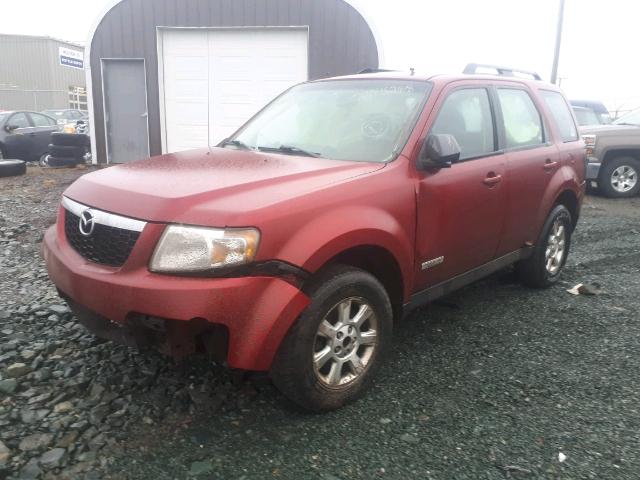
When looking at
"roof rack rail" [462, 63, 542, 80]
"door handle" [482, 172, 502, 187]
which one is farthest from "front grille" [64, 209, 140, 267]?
"roof rack rail" [462, 63, 542, 80]

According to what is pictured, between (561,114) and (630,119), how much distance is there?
7.31 m

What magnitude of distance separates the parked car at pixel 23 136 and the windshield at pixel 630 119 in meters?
12.9

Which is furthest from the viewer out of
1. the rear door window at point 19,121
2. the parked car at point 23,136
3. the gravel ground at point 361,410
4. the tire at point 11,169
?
the rear door window at point 19,121

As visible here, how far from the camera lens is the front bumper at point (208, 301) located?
235 centimetres

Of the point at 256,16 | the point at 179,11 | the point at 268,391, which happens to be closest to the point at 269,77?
the point at 256,16

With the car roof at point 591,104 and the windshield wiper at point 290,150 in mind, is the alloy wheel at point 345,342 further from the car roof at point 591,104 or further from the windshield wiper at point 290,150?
the car roof at point 591,104

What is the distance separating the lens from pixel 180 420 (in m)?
2.75

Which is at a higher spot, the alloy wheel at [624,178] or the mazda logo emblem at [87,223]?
the mazda logo emblem at [87,223]

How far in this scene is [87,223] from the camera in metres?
2.73

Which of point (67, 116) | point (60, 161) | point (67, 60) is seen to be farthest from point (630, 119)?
point (67, 60)

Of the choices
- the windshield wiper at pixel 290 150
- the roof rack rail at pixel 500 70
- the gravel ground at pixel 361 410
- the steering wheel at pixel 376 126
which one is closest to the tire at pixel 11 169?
the gravel ground at pixel 361 410

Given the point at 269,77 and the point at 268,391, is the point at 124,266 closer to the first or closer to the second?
the point at 268,391

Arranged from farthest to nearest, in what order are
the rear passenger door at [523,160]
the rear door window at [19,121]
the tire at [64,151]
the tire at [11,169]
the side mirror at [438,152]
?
the rear door window at [19,121] < the tire at [64,151] < the tire at [11,169] < the rear passenger door at [523,160] < the side mirror at [438,152]

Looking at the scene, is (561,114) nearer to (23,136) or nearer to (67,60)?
(23,136)
